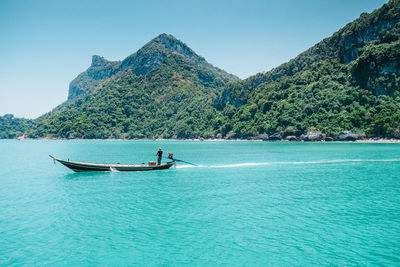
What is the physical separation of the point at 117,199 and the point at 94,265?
39.0 ft

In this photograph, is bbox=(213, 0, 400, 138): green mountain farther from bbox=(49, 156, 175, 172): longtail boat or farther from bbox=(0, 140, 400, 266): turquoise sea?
bbox=(49, 156, 175, 172): longtail boat

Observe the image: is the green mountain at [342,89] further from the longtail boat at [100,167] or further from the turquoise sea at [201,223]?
the longtail boat at [100,167]

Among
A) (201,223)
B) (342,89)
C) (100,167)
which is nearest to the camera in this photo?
(201,223)

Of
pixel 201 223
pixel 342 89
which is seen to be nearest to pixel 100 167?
pixel 201 223

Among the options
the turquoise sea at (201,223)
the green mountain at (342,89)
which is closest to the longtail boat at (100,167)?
the turquoise sea at (201,223)

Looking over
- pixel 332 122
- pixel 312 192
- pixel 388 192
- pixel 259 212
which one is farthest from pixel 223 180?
pixel 332 122

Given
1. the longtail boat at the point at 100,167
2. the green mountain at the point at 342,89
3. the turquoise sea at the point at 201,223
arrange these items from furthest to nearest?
the green mountain at the point at 342,89, the longtail boat at the point at 100,167, the turquoise sea at the point at 201,223

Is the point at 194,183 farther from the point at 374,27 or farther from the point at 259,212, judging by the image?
the point at 374,27

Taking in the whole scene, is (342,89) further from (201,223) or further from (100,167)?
(201,223)

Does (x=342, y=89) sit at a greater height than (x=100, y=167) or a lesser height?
greater

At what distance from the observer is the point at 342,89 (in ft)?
488

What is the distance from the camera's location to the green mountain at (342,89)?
12725 centimetres

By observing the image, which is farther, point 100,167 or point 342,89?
point 342,89

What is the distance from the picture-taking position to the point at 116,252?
13070 mm
